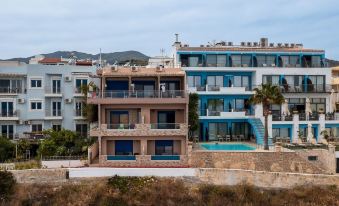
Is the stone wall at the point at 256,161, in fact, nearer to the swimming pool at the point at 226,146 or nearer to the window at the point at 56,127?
the swimming pool at the point at 226,146

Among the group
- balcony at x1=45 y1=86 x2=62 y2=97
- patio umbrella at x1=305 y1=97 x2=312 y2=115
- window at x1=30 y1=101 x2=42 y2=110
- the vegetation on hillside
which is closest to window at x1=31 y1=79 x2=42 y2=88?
balcony at x1=45 y1=86 x2=62 y2=97

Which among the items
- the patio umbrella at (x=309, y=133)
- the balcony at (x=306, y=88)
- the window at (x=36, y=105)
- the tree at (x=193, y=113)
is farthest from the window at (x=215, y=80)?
the window at (x=36, y=105)

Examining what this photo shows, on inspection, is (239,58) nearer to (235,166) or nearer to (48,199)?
(235,166)

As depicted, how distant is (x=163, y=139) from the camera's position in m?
37.4

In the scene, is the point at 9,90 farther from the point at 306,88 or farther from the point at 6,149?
the point at 306,88

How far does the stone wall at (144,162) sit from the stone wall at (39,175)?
139 inches

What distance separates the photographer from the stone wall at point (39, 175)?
1316 inches

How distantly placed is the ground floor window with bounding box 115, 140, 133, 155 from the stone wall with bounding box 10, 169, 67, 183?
5.39m

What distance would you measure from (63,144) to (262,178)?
1644cm

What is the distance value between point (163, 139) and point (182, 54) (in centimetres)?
1341

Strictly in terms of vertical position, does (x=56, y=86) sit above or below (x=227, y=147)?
above

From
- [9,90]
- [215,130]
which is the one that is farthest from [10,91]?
[215,130]

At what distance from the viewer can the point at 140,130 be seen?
3675 cm

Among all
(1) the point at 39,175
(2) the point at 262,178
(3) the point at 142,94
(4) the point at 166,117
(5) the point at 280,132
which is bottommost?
(2) the point at 262,178
